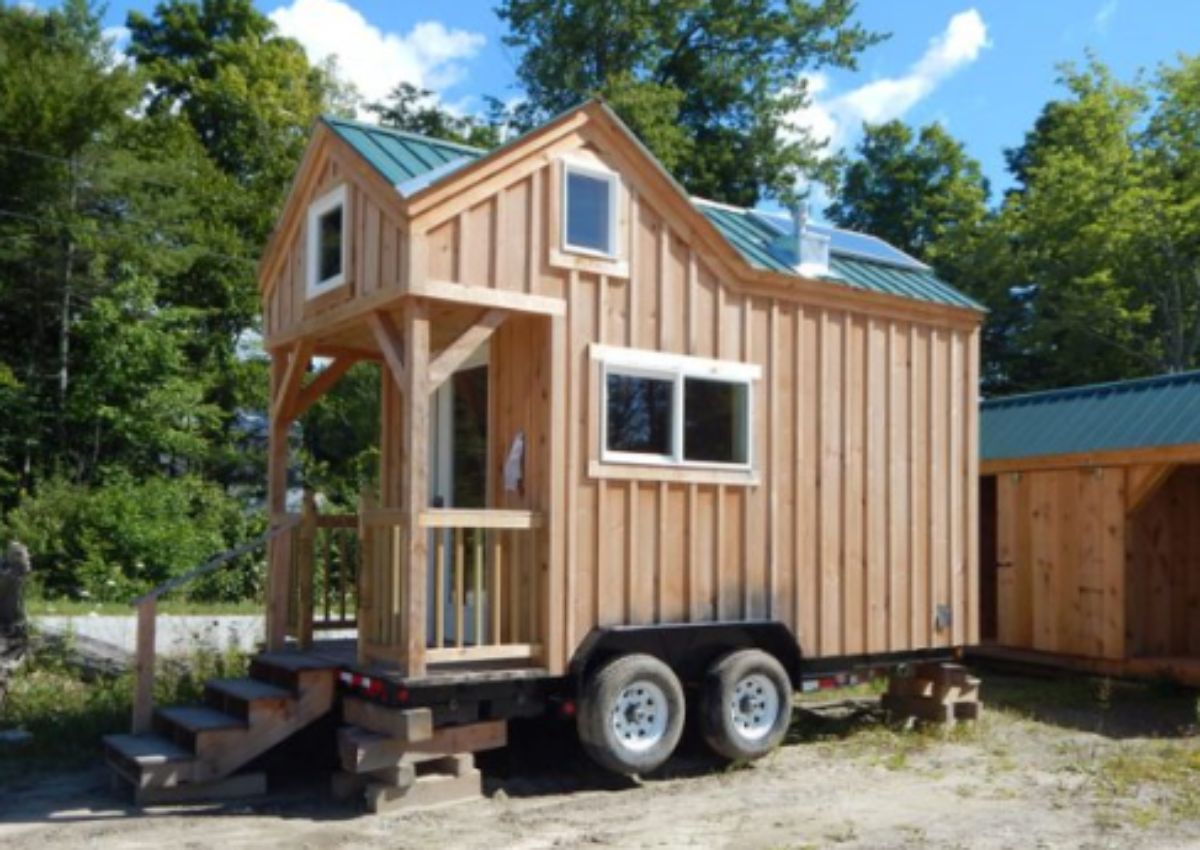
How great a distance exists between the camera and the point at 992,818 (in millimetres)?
7000

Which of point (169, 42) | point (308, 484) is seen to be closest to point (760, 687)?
point (308, 484)

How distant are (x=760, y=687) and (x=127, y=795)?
4112 millimetres

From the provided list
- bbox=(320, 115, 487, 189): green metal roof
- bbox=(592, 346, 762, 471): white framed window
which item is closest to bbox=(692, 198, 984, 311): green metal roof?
bbox=(592, 346, 762, 471): white framed window

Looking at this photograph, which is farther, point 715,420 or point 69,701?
point 69,701

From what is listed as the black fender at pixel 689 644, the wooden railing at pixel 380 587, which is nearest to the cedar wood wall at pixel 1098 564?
the black fender at pixel 689 644

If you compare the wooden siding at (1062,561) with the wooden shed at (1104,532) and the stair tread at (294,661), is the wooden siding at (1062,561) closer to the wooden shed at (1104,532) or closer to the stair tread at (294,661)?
the wooden shed at (1104,532)

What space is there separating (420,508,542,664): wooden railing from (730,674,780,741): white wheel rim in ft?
5.03

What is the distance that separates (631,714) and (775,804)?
3.45ft

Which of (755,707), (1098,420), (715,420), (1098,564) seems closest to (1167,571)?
(1098,564)

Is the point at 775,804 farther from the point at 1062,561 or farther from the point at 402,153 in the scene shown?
the point at 1062,561

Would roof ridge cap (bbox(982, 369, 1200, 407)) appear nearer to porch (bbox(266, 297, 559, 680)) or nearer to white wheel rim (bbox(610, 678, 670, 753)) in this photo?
white wheel rim (bbox(610, 678, 670, 753))

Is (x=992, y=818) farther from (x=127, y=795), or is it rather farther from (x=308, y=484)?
(x=308, y=484)

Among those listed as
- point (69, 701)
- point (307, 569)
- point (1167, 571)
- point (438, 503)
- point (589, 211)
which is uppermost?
point (589, 211)

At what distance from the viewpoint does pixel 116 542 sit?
1711 centimetres
